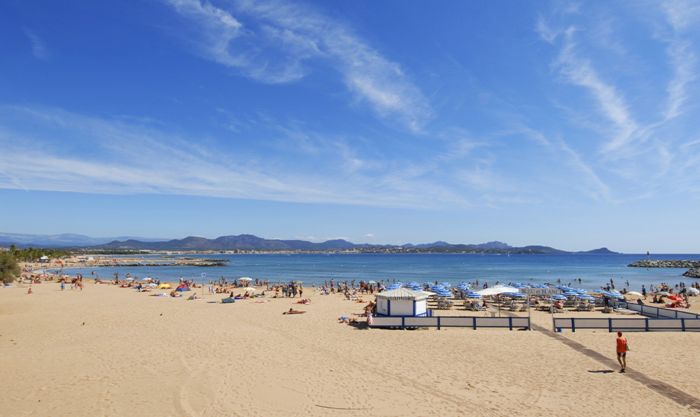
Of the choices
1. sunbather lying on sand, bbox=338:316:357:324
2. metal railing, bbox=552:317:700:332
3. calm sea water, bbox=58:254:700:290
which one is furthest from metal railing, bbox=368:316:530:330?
calm sea water, bbox=58:254:700:290

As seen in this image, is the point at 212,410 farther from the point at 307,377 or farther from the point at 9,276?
the point at 9,276

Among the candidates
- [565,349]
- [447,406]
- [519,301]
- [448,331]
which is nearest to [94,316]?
[448,331]

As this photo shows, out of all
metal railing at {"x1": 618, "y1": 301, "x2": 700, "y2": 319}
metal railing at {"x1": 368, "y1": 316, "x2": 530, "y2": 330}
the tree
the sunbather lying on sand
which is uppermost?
the tree

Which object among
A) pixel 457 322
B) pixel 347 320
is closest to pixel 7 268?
pixel 347 320

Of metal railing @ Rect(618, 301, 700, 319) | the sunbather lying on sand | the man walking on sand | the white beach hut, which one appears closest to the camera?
the man walking on sand

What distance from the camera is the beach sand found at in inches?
377

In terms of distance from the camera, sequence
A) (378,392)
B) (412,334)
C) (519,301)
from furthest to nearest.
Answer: (519,301)
(412,334)
(378,392)

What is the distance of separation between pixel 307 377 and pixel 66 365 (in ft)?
23.8

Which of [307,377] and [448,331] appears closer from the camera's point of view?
[307,377]

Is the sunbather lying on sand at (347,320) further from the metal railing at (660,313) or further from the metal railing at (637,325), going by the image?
the metal railing at (660,313)

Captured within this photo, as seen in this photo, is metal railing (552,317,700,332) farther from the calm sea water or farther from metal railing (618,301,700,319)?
the calm sea water

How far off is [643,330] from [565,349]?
591 cm

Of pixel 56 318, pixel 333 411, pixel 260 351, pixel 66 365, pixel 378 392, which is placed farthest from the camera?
pixel 56 318

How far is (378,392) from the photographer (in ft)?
34.2
